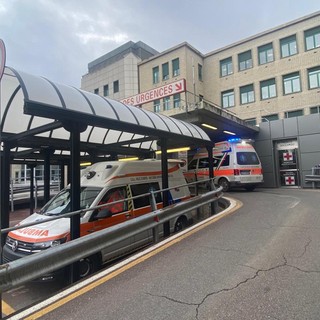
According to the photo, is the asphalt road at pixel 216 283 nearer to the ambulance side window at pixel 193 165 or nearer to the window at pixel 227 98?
the ambulance side window at pixel 193 165

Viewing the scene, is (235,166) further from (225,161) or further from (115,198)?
(115,198)

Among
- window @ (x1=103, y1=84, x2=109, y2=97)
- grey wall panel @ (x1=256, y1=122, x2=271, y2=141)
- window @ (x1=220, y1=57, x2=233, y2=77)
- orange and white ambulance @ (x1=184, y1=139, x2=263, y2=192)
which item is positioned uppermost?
window @ (x1=103, y1=84, x2=109, y2=97)

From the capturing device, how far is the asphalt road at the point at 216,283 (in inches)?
130

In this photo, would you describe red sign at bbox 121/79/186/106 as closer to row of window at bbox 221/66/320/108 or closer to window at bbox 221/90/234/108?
window at bbox 221/90/234/108

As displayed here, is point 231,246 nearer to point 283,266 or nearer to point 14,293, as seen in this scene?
point 283,266

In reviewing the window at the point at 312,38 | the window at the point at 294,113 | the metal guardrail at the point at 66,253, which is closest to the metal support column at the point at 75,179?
the metal guardrail at the point at 66,253

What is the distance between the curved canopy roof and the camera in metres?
5.12

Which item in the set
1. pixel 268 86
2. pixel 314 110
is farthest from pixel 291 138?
pixel 268 86

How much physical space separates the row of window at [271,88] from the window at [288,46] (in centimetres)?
201

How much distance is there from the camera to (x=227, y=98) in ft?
104

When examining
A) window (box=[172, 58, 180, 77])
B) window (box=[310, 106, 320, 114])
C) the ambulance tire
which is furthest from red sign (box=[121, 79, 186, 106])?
window (box=[310, 106, 320, 114])

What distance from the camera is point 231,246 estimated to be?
5.54 metres

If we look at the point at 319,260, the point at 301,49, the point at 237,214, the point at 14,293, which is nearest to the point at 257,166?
the point at 237,214

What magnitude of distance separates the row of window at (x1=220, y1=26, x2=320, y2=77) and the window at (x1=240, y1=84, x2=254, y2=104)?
205 cm
